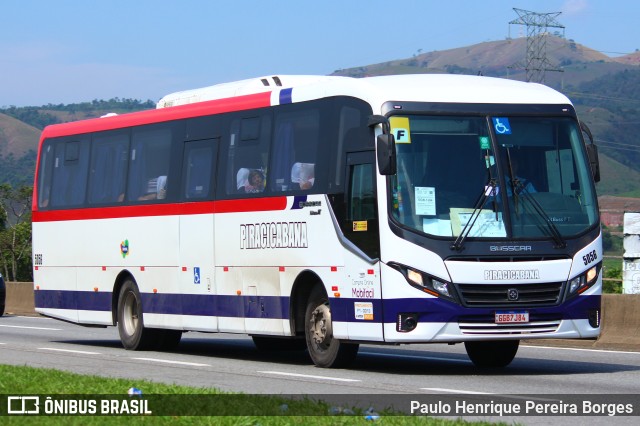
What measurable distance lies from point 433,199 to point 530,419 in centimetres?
478

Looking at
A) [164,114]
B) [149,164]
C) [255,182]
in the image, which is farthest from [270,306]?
[164,114]

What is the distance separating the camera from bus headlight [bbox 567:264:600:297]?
15898mm

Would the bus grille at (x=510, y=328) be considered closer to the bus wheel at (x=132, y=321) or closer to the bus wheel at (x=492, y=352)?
the bus wheel at (x=492, y=352)

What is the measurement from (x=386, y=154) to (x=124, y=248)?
7.72 m

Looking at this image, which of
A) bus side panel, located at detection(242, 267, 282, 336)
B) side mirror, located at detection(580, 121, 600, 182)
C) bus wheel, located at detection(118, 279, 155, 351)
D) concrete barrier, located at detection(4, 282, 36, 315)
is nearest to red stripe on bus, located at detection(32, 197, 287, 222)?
bus side panel, located at detection(242, 267, 282, 336)

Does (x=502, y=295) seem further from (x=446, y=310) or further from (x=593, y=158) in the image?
(x=593, y=158)

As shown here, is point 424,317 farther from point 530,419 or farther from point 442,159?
point 530,419

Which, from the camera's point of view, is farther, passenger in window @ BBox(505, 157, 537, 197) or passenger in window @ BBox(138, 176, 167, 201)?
passenger in window @ BBox(138, 176, 167, 201)

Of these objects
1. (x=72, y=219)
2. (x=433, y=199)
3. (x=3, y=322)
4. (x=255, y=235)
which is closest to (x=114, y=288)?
(x=72, y=219)

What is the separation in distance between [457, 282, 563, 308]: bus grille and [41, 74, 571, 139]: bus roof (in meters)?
2.17

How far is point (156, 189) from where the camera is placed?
837 inches

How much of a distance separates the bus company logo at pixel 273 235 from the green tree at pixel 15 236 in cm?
4921

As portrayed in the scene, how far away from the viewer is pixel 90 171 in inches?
906

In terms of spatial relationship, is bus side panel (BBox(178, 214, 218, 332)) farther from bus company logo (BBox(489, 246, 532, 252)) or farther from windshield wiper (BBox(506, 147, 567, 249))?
bus company logo (BBox(489, 246, 532, 252))
